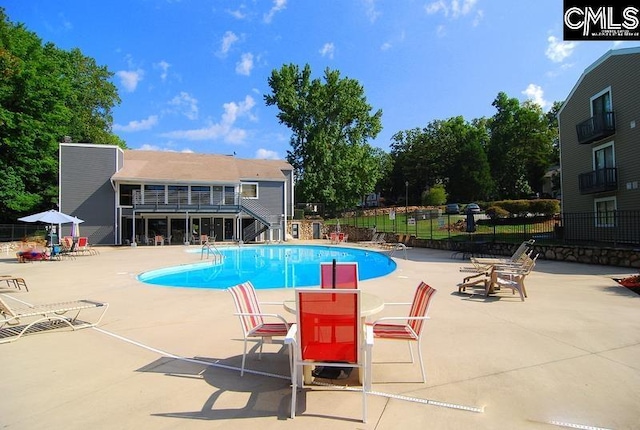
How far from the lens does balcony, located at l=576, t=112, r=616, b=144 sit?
58.7 ft

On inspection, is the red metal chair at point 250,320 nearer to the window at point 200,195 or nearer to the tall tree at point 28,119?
the window at point 200,195

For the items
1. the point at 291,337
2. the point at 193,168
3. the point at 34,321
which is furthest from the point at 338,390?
the point at 193,168

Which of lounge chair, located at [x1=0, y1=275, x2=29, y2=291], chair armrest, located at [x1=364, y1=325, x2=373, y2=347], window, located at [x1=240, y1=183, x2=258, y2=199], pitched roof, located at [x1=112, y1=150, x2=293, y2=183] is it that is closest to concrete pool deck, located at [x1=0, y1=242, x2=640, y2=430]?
chair armrest, located at [x1=364, y1=325, x2=373, y2=347]

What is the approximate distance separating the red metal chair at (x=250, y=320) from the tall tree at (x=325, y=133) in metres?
34.2

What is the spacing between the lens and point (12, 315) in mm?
5430

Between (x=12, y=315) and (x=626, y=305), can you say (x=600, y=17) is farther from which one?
(x=12, y=315)

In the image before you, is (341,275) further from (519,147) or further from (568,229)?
(519,147)

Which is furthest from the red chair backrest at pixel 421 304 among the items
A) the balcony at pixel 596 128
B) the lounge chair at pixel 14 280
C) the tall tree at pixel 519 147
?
the tall tree at pixel 519 147

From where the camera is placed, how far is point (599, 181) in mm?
18531

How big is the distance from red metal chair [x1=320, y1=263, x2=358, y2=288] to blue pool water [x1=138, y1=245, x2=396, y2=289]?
20.6ft

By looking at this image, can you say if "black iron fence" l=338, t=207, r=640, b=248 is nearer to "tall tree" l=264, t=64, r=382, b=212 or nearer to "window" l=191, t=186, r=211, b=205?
"tall tree" l=264, t=64, r=382, b=212

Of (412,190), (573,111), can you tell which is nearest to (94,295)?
(573,111)

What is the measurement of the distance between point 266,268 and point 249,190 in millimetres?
15488

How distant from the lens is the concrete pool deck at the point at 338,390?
3.02m
